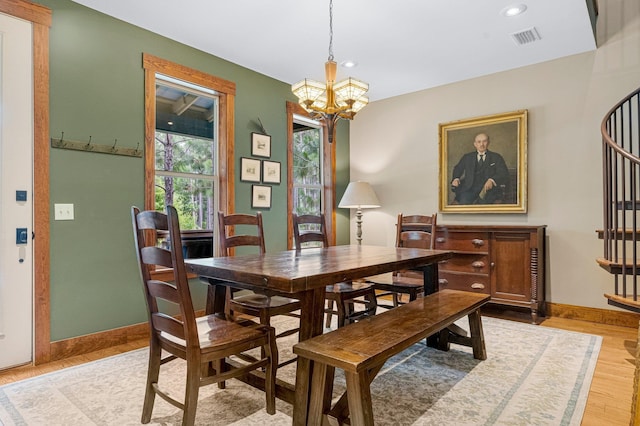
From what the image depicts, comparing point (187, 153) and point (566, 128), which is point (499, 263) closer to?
point (566, 128)

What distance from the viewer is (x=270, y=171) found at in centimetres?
434

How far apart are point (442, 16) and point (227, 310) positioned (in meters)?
2.89

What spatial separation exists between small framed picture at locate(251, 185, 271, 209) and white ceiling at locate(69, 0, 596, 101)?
4.43 ft

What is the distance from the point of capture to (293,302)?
8.08 ft

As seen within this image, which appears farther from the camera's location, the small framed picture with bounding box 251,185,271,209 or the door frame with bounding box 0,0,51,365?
the small framed picture with bounding box 251,185,271,209

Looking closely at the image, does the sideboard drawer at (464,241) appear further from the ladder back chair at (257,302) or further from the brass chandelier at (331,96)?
the ladder back chair at (257,302)

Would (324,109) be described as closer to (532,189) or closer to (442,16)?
(442,16)

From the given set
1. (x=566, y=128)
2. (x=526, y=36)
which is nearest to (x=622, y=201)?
(x=566, y=128)

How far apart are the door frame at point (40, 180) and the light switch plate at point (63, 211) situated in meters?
0.06

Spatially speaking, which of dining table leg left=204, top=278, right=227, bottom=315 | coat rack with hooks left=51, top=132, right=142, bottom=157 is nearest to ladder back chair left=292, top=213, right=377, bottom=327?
dining table leg left=204, top=278, right=227, bottom=315

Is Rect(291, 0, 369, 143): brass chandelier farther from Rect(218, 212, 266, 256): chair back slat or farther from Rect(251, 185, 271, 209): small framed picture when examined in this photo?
Rect(251, 185, 271, 209): small framed picture

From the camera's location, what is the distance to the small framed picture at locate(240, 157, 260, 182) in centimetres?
403

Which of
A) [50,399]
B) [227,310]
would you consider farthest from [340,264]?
[50,399]

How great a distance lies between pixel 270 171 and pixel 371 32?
187cm
